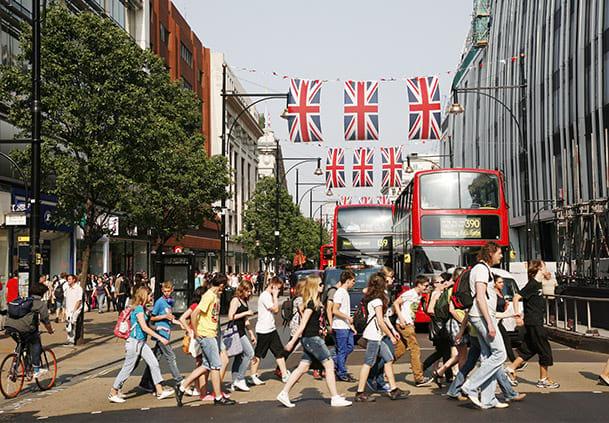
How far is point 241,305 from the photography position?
1164 centimetres

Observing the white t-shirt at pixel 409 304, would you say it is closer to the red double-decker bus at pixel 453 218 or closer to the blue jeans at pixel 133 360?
the blue jeans at pixel 133 360

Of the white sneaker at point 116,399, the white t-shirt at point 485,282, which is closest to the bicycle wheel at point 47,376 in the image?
the white sneaker at point 116,399

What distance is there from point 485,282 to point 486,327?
0.54 m

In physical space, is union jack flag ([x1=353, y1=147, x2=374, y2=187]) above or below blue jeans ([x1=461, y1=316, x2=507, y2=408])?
above

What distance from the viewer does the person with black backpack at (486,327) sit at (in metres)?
9.25

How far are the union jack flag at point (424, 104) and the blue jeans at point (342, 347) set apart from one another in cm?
1617

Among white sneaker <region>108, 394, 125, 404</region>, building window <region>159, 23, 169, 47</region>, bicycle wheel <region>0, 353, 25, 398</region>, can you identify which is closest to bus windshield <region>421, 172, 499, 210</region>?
white sneaker <region>108, 394, 125, 404</region>

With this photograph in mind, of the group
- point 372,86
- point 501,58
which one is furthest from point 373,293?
point 501,58

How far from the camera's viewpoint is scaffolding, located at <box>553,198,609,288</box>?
2771cm

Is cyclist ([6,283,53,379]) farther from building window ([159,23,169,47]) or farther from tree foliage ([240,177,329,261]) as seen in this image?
tree foliage ([240,177,329,261])

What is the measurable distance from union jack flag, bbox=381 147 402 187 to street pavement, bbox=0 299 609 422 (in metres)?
27.6

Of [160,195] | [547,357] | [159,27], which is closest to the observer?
[547,357]

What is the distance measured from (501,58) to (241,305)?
5002cm

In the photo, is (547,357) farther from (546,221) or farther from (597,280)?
(546,221)
